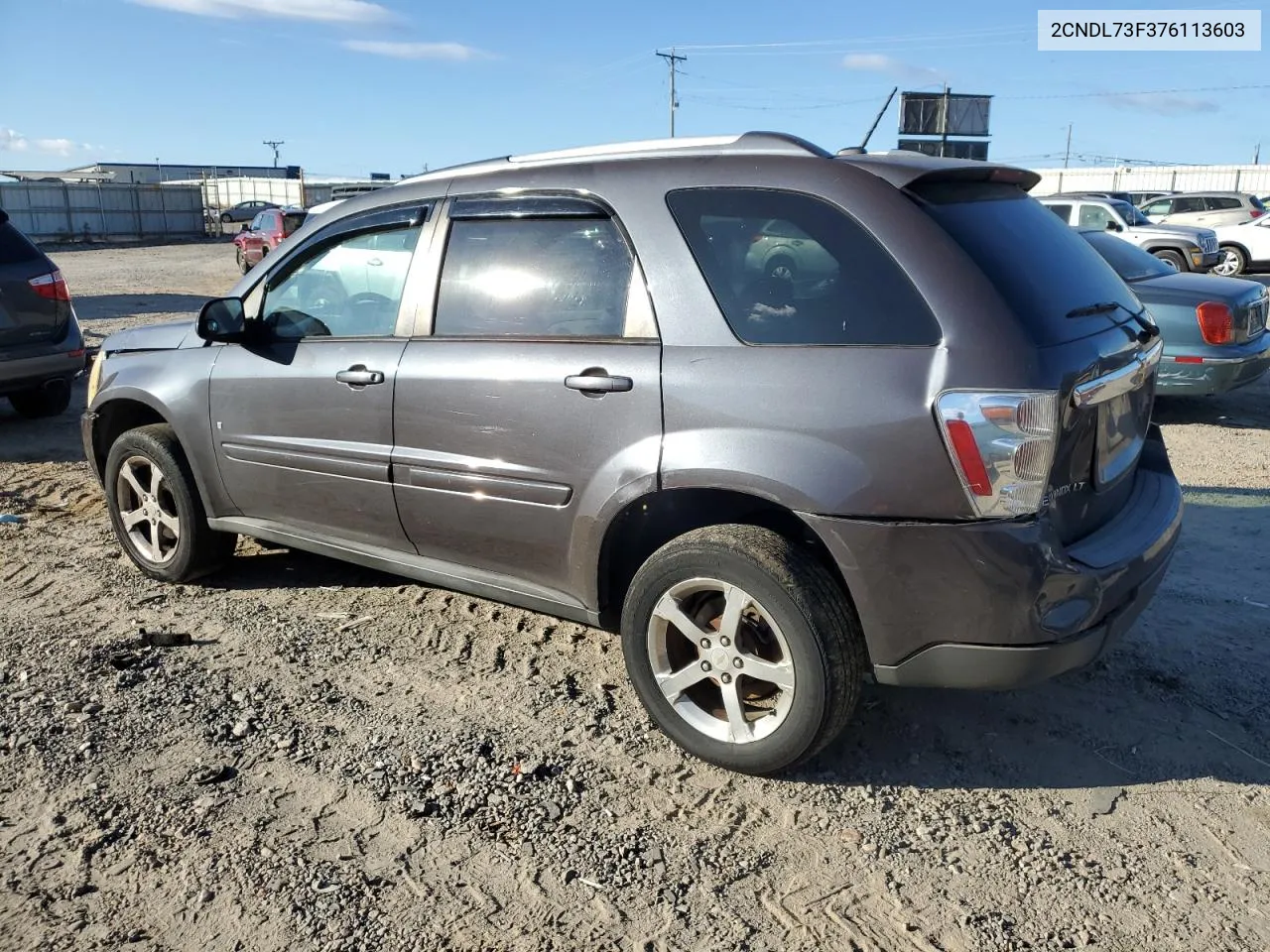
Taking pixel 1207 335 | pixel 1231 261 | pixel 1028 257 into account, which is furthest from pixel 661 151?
pixel 1231 261

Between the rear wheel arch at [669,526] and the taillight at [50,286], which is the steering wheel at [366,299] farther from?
the taillight at [50,286]

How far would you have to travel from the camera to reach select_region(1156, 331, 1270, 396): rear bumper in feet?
26.5

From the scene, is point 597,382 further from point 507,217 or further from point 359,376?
point 359,376

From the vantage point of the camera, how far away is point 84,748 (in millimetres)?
3461

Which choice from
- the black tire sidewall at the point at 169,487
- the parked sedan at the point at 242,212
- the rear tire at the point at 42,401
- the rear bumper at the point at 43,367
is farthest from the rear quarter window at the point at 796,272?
the parked sedan at the point at 242,212

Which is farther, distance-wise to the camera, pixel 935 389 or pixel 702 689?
pixel 702 689

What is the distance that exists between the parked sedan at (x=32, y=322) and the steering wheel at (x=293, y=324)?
4371 millimetres

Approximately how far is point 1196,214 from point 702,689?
83.9 feet

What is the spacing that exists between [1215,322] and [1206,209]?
2095 centimetres

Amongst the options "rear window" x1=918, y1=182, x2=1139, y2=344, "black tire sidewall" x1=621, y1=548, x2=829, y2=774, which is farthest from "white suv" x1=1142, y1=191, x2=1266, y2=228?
"black tire sidewall" x1=621, y1=548, x2=829, y2=774

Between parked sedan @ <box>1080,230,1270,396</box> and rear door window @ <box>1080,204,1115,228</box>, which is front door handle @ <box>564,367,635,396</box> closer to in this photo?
parked sedan @ <box>1080,230,1270,396</box>

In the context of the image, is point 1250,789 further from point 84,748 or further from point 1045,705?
point 84,748

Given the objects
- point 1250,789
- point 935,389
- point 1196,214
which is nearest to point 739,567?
point 935,389

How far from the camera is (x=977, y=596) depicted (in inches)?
113
